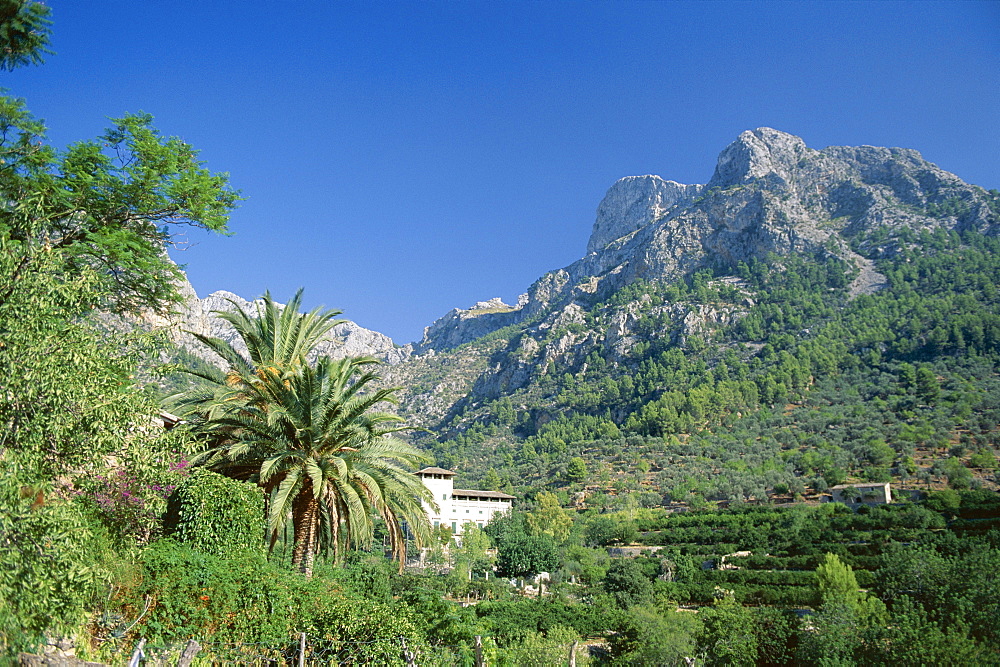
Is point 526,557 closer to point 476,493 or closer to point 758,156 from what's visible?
point 476,493

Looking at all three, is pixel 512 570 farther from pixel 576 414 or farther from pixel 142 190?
pixel 576 414

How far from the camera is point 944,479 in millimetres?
51375

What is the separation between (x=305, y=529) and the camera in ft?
33.9

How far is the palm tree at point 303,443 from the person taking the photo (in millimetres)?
10031

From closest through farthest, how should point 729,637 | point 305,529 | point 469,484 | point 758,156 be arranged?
point 305,529 < point 729,637 < point 469,484 < point 758,156

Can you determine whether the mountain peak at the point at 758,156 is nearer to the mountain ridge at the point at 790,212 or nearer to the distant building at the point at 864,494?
the mountain ridge at the point at 790,212

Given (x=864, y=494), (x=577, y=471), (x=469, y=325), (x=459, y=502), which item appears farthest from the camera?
(x=469, y=325)

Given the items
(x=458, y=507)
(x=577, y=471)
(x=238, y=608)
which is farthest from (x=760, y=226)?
(x=238, y=608)

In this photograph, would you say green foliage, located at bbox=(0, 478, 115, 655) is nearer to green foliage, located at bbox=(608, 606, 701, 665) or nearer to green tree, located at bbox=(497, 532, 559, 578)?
green foliage, located at bbox=(608, 606, 701, 665)

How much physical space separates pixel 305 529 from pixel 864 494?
51.7 metres

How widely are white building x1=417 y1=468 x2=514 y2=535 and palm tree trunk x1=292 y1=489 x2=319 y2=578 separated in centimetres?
4952

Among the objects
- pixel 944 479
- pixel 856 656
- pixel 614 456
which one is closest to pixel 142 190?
pixel 856 656

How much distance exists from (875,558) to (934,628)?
55.7ft

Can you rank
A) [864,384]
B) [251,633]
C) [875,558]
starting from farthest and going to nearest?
[864,384] → [875,558] → [251,633]
